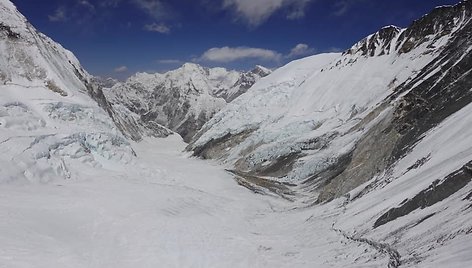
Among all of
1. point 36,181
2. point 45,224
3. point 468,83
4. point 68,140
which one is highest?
point 68,140

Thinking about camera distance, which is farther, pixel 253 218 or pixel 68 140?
pixel 68 140

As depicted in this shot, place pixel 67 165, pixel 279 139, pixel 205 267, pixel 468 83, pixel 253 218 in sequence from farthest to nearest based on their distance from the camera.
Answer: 1. pixel 279 139
2. pixel 67 165
3. pixel 253 218
4. pixel 468 83
5. pixel 205 267

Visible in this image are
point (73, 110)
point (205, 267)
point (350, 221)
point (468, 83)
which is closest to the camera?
point (205, 267)

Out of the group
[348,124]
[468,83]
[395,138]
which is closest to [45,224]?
[395,138]

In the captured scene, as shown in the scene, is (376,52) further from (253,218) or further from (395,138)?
(253,218)

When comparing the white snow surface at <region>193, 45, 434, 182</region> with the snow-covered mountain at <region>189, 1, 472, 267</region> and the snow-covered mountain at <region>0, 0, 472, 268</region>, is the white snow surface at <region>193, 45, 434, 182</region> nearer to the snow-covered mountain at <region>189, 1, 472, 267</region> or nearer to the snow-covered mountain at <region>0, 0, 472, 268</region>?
the snow-covered mountain at <region>189, 1, 472, 267</region>

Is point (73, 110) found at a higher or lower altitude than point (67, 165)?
higher

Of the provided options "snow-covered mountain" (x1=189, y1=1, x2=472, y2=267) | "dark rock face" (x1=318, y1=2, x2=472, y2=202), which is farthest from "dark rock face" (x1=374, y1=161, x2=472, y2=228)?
"dark rock face" (x1=318, y1=2, x2=472, y2=202)
